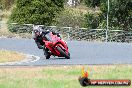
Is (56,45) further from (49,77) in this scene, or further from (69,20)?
(69,20)

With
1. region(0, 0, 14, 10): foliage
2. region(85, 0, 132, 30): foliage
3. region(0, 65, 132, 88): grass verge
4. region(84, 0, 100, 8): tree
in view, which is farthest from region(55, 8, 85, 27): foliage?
region(0, 65, 132, 88): grass verge

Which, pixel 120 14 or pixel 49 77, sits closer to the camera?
pixel 49 77

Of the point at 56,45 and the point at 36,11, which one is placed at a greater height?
the point at 36,11

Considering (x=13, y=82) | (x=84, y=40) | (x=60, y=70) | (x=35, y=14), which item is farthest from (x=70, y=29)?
(x=13, y=82)

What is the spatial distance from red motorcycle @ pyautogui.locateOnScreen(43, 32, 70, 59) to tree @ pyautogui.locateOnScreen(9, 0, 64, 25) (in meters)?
21.4

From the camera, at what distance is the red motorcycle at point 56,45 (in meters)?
23.4

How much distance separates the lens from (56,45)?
23.5 meters

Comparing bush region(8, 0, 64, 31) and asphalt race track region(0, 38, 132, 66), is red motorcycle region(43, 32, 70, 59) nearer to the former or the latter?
asphalt race track region(0, 38, 132, 66)

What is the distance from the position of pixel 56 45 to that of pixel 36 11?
22465mm

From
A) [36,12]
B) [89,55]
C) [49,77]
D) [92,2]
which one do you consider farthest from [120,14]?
[49,77]

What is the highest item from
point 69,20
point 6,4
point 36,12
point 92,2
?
point 92,2

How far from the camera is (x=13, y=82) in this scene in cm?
1348

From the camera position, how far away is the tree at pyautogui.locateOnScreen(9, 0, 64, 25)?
149 ft

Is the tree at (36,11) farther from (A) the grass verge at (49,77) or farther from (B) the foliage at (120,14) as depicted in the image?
(A) the grass verge at (49,77)
